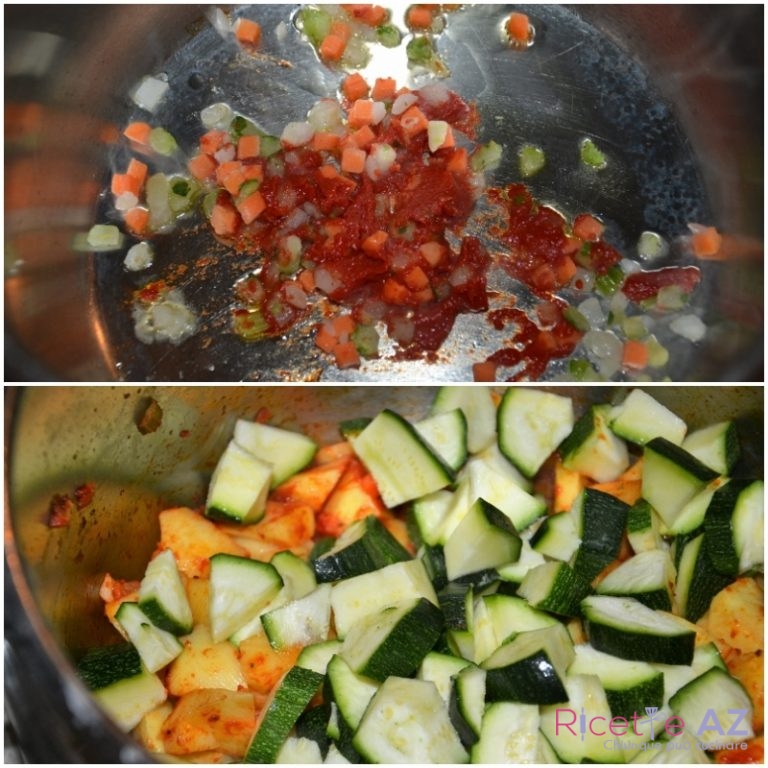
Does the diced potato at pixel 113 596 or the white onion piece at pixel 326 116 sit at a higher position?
the white onion piece at pixel 326 116

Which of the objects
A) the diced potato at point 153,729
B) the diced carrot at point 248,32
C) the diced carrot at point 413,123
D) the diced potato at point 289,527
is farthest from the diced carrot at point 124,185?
the diced potato at point 153,729

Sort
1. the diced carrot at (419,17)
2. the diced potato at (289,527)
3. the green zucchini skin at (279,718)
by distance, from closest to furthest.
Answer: the green zucchini skin at (279,718) < the diced potato at (289,527) < the diced carrot at (419,17)

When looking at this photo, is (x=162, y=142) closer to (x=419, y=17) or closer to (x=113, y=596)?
(x=419, y=17)

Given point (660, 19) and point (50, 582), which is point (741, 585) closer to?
point (50, 582)

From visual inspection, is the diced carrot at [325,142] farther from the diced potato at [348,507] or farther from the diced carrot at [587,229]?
the diced potato at [348,507]

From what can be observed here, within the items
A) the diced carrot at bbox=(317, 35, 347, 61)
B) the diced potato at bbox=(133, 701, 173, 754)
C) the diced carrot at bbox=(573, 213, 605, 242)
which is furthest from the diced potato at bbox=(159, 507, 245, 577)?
the diced carrot at bbox=(317, 35, 347, 61)

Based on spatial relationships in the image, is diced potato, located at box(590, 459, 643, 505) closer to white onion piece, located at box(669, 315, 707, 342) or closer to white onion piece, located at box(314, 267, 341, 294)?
white onion piece, located at box(669, 315, 707, 342)
